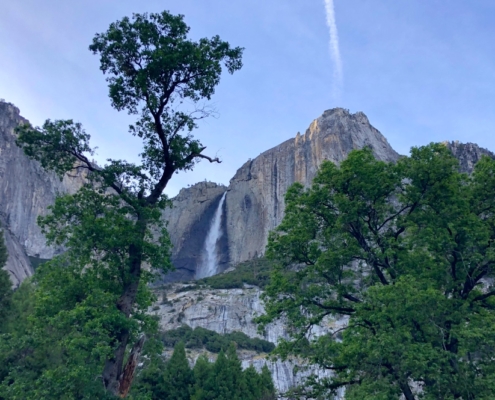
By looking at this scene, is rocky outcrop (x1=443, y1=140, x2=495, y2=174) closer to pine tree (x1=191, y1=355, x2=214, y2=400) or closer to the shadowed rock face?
the shadowed rock face

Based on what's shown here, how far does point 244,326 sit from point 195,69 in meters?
45.4

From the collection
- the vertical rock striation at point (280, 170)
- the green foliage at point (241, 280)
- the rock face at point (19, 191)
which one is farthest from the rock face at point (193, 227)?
the rock face at point (19, 191)

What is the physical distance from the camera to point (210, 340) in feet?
157

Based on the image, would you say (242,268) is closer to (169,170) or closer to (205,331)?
(205,331)

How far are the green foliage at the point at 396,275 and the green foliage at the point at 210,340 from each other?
113 feet

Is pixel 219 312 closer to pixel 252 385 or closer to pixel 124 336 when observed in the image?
pixel 252 385

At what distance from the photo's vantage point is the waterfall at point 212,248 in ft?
330

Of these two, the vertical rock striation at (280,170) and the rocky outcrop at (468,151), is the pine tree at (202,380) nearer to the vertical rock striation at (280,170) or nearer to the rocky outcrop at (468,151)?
the vertical rock striation at (280,170)

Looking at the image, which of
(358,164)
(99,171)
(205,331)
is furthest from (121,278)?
(205,331)

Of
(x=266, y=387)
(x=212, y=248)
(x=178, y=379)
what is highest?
(x=212, y=248)

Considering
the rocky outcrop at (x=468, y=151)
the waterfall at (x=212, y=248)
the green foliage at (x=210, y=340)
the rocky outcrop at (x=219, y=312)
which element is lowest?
the green foliage at (x=210, y=340)

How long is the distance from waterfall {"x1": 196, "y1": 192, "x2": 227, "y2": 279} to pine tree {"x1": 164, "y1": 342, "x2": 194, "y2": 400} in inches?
2720

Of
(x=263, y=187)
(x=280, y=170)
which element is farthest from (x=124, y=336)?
(x=263, y=187)

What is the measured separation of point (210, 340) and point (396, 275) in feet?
126
